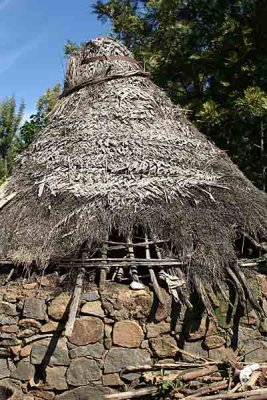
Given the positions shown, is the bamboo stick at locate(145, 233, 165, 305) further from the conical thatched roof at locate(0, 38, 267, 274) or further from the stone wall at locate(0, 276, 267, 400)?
the conical thatched roof at locate(0, 38, 267, 274)

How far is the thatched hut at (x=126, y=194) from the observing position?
529 cm

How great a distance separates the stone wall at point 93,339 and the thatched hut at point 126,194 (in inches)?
13.2

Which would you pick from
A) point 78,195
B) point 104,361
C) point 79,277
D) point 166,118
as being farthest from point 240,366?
point 166,118

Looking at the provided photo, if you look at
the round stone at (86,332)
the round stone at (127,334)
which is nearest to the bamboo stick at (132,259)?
the round stone at (127,334)

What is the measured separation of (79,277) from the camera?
16.8 ft

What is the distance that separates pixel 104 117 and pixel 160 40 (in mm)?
6300

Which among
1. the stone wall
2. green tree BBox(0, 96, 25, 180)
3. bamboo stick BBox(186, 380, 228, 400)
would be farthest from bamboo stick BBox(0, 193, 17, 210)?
green tree BBox(0, 96, 25, 180)

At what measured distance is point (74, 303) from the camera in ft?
16.1

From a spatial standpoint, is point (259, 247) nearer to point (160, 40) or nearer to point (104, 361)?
Answer: point (104, 361)

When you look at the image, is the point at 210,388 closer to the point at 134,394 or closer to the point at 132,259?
the point at 134,394

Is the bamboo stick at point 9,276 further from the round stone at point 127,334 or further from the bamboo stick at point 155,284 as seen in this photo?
the bamboo stick at point 155,284

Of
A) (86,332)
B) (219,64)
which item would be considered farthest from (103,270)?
(219,64)

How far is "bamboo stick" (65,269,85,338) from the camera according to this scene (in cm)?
462

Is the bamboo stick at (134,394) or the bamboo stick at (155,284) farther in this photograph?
the bamboo stick at (155,284)
